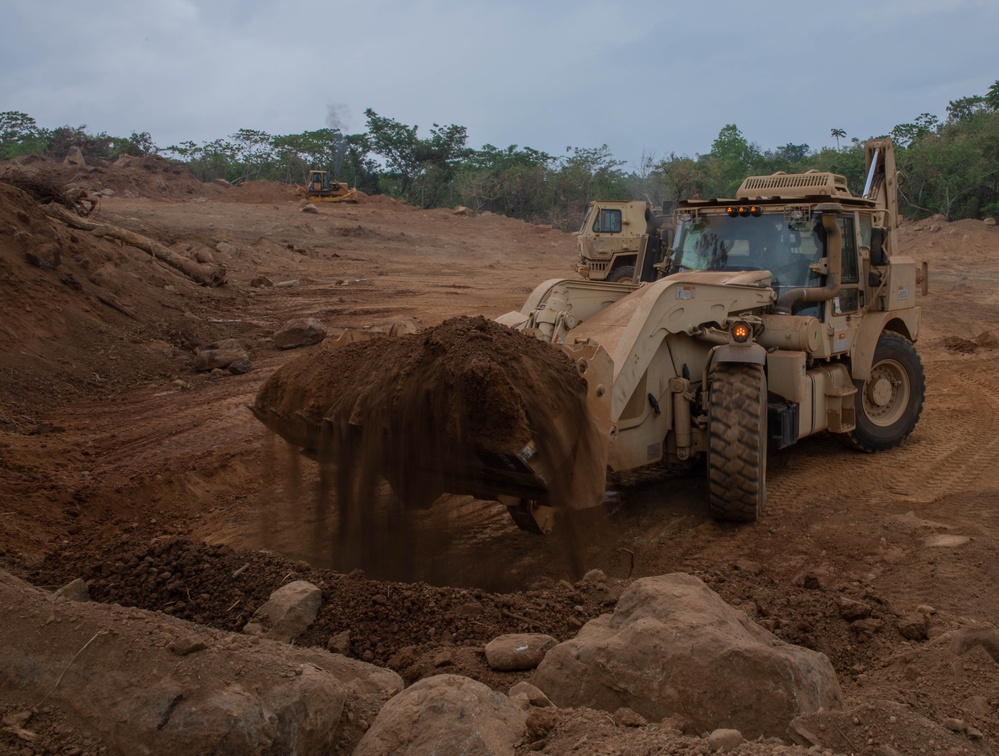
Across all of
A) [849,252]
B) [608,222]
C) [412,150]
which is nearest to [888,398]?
[849,252]

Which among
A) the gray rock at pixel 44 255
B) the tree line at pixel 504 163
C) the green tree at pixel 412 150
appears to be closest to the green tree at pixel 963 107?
the tree line at pixel 504 163

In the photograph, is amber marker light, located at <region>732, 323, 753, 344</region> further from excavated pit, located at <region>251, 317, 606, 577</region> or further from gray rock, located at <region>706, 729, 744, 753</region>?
gray rock, located at <region>706, 729, 744, 753</region>

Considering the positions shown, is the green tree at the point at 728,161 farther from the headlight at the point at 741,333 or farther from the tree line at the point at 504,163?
the headlight at the point at 741,333

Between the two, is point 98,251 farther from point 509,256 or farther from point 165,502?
point 509,256

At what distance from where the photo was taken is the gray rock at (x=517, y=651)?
3.96 meters

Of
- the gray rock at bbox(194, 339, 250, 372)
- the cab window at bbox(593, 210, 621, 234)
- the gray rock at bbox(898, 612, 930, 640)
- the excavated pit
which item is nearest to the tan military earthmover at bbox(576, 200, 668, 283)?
the cab window at bbox(593, 210, 621, 234)

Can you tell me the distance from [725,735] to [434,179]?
47147 mm

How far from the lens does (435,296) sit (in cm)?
2052

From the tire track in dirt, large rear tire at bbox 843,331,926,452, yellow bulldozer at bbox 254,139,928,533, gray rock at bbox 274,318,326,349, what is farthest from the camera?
gray rock at bbox 274,318,326,349

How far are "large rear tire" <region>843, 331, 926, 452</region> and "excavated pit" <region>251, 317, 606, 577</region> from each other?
4142 mm

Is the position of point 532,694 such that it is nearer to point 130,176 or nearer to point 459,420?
point 459,420

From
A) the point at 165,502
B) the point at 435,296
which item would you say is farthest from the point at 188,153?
the point at 165,502

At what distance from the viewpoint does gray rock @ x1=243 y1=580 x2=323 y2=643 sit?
4438mm

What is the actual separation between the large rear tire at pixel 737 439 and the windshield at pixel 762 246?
164 centimetres
